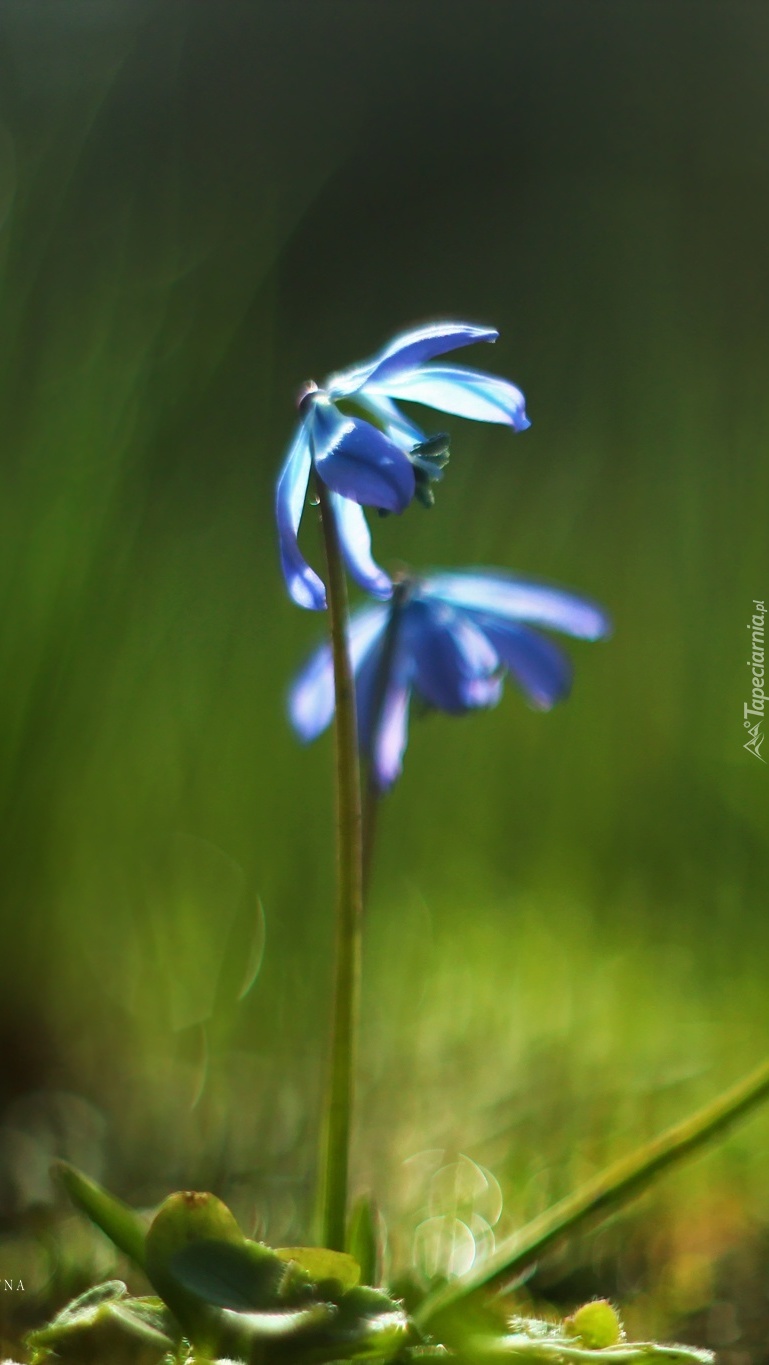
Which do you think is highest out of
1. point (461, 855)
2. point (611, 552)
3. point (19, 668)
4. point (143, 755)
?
point (611, 552)

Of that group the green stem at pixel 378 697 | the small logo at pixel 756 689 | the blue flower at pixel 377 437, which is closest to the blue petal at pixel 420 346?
the blue flower at pixel 377 437

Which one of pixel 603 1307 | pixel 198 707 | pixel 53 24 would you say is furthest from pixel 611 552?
pixel 603 1307

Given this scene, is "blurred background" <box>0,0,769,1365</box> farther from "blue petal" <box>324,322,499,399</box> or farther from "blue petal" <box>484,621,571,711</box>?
"blue petal" <box>324,322,499,399</box>

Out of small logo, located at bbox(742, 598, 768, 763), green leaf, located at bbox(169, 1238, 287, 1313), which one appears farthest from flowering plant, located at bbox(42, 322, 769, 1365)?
small logo, located at bbox(742, 598, 768, 763)

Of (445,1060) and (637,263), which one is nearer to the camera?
(445,1060)

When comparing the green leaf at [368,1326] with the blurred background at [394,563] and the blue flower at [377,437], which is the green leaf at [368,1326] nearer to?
the blurred background at [394,563]

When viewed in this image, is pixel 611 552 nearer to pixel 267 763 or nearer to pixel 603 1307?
pixel 267 763
